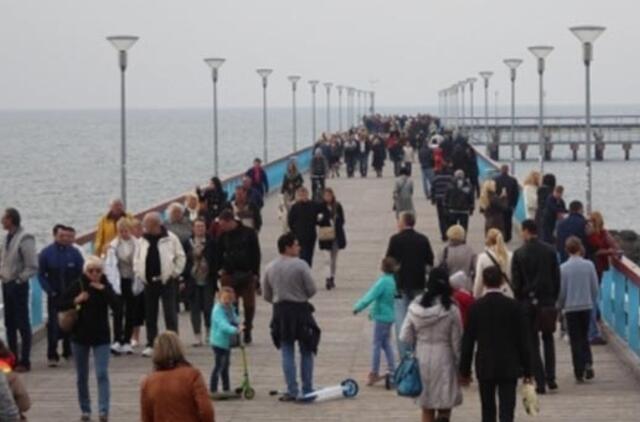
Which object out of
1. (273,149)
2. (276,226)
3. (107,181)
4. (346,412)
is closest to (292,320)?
(346,412)

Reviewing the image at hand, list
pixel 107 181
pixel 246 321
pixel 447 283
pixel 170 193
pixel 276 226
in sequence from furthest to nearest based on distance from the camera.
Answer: pixel 107 181
pixel 170 193
pixel 276 226
pixel 246 321
pixel 447 283

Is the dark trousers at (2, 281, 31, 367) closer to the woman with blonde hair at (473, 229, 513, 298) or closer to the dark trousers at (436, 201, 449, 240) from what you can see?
the woman with blonde hair at (473, 229, 513, 298)

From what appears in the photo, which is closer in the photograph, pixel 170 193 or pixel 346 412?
pixel 346 412

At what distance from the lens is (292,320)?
15766 millimetres

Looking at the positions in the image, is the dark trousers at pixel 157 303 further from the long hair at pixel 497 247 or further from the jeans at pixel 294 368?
the long hair at pixel 497 247

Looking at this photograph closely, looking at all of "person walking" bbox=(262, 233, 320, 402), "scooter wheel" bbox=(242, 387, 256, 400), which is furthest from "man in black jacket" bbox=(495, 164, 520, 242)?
"person walking" bbox=(262, 233, 320, 402)

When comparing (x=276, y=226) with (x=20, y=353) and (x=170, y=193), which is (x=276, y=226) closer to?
(x=20, y=353)

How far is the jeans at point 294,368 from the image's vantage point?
15820mm

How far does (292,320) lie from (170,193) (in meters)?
77.4

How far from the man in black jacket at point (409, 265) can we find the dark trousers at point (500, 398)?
13.6ft

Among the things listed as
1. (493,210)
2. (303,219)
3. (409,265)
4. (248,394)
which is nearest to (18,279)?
(248,394)

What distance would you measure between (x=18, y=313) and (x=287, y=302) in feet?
11.1

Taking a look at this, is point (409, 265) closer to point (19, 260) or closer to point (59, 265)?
point (59, 265)

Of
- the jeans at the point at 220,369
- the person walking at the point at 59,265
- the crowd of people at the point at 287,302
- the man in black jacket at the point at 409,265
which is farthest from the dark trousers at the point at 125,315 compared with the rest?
the man in black jacket at the point at 409,265
